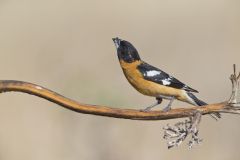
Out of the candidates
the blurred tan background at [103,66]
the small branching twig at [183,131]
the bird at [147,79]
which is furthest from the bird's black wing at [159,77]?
the blurred tan background at [103,66]

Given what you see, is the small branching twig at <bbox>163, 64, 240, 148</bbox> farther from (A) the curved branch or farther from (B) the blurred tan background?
(B) the blurred tan background

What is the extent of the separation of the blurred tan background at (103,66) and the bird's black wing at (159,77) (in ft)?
9.47

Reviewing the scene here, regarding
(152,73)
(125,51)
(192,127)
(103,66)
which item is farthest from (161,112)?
(103,66)

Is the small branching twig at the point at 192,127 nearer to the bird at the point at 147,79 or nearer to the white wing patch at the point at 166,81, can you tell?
the bird at the point at 147,79

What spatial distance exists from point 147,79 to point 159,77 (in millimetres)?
35

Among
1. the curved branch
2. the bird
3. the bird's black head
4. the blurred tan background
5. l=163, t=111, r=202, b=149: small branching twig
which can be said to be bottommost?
l=163, t=111, r=202, b=149: small branching twig

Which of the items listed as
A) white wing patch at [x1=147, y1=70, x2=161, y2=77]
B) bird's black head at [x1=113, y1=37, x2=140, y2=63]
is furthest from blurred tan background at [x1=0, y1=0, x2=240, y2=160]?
bird's black head at [x1=113, y1=37, x2=140, y2=63]

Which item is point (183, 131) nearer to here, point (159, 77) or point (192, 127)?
point (192, 127)

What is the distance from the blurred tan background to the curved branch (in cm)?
339

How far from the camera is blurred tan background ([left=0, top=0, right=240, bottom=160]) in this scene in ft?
17.6

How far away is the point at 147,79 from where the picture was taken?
2174 mm

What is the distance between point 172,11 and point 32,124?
234 cm

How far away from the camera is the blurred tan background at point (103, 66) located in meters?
5.38

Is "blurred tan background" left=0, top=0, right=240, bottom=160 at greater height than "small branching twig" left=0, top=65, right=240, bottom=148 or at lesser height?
greater
